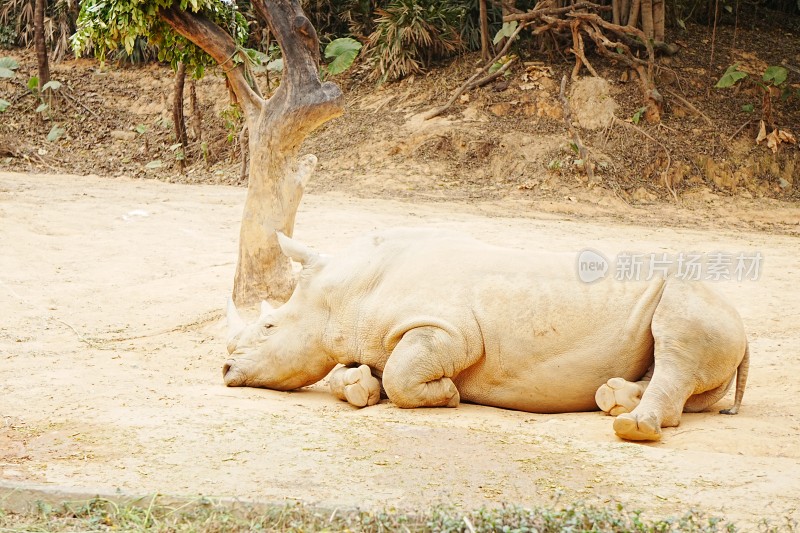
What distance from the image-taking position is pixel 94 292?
8.67 m

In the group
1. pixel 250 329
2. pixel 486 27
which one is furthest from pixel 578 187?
pixel 250 329

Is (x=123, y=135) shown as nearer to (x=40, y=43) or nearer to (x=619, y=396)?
(x=40, y=43)

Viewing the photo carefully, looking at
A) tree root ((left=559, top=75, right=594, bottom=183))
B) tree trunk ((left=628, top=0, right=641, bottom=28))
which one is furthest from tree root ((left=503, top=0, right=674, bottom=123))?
tree root ((left=559, top=75, right=594, bottom=183))

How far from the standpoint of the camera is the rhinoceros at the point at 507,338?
495 cm

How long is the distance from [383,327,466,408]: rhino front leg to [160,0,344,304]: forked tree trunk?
9.05 ft

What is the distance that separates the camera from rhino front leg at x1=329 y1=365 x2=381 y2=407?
5.33 m

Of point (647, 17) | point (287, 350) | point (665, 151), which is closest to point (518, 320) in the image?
point (287, 350)

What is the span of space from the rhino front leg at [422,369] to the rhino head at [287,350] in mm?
657

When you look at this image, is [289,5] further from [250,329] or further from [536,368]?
[536,368]

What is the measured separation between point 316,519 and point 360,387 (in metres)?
2.06

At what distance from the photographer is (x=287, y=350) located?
18.7 feet

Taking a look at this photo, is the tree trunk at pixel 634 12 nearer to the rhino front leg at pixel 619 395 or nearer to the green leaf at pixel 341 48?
the green leaf at pixel 341 48

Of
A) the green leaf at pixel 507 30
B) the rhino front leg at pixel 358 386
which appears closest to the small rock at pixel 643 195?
the green leaf at pixel 507 30

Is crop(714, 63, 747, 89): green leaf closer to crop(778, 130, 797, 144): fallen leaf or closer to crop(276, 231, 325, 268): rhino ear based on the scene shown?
crop(778, 130, 797, 144): fallen leaf
